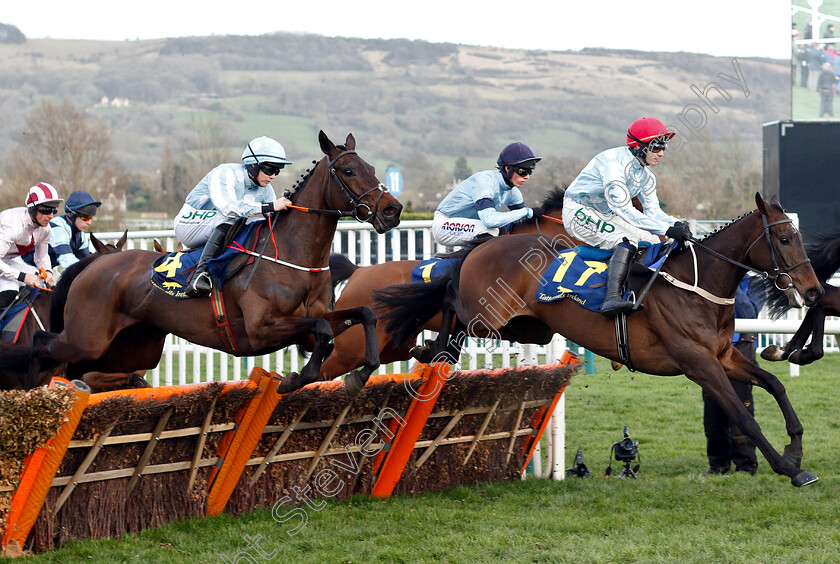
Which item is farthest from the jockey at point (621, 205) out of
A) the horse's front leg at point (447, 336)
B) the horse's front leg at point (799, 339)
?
the horse's front leg at point (799, 339)

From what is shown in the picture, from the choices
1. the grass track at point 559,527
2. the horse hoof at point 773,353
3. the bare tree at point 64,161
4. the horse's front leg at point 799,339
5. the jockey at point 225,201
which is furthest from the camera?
the bare tree at point 64,161

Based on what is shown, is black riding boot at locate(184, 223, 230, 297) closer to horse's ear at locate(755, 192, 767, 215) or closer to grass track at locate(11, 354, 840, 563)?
grass track at locate(11, 354, 840, 563)

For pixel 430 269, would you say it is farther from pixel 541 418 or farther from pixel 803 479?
pixel 803 479

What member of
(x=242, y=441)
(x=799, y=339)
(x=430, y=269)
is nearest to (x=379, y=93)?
(x=430, y=269)

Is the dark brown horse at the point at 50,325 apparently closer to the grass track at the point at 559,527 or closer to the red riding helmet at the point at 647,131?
the grass track at the point at 559,527

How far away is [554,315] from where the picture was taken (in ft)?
18.1

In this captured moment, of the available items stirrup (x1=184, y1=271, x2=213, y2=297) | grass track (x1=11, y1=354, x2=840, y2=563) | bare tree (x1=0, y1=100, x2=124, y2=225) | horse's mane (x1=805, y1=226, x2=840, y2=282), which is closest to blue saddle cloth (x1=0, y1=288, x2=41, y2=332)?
stirrup (x1=184, y1=271, x2=213, y2=297)

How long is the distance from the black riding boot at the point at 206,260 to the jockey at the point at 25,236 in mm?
1646

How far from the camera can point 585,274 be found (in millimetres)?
5352

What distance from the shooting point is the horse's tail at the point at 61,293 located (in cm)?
564

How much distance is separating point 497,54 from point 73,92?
139 ft

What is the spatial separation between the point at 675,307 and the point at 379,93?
8589cm

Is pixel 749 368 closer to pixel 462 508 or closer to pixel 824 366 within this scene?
pixel 462 508

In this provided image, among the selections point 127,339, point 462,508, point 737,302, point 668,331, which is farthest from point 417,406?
point 737,302
